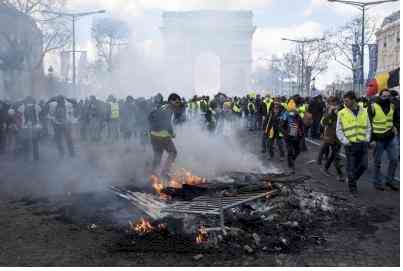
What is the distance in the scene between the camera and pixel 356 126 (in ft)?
22.5

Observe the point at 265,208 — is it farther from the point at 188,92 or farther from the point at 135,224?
the point at 188,92

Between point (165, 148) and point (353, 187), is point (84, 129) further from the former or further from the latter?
point (353, 187)

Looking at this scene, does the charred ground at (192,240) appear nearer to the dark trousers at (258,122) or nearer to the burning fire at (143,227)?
the burning fire at (143,227)

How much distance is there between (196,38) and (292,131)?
33.1 m

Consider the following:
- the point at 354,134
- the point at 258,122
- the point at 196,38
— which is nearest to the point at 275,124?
the point at 354,134

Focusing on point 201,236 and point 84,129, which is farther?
point 84,129

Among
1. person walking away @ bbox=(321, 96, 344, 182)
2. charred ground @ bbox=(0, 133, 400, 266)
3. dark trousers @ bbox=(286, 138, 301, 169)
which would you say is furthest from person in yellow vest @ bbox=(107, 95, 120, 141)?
charred ground @ bbox=(0, 133, 400, 266)

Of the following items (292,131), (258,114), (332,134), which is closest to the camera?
(332,134)

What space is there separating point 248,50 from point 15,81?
1265 inches

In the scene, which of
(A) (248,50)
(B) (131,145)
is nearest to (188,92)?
(A) (248,50)

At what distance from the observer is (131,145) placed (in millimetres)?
14617

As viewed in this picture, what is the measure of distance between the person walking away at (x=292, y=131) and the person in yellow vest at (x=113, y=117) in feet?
26.8

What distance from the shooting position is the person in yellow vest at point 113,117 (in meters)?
16.0

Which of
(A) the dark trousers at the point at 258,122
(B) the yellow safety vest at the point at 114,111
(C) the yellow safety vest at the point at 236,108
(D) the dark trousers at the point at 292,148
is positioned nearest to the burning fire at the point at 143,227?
(D) the dark trousers at the point at 292,148
